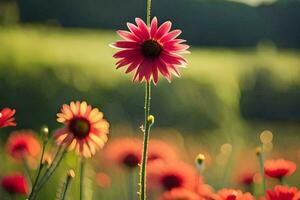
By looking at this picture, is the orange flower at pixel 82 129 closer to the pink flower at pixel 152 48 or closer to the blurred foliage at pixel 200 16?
the pink flower at pixel 152 48

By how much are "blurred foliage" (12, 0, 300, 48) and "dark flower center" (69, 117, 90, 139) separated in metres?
14.1

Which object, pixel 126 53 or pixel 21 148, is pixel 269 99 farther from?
pixel 126 53

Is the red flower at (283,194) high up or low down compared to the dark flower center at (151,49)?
down

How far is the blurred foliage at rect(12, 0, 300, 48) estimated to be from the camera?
15.6 meters

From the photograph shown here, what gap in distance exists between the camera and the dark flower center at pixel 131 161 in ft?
5.15

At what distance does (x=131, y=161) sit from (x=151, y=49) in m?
0.71

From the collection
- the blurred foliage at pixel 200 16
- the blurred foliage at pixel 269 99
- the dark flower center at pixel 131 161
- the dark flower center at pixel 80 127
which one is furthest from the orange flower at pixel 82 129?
the blurred foliage at pixel 200 16

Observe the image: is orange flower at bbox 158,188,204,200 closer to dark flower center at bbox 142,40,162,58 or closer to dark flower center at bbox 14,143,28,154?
dark flower center at bbox 142,40,162,58

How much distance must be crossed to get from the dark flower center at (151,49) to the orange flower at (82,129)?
11 centimetres

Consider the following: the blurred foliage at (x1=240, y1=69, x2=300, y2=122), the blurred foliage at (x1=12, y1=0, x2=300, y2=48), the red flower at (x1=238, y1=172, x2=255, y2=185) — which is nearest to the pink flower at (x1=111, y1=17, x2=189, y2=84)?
the red flower at (x1=238, y1=172, x2=255, y2=185)

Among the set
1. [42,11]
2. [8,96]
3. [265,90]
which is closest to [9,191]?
[8,96]

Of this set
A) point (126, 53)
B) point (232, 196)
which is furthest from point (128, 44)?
point (232, 196)

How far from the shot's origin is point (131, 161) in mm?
1582

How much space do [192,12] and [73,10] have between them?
2.96 m
